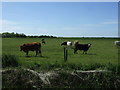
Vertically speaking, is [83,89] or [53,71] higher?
[53,71]

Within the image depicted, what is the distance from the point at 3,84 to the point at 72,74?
2.40 m

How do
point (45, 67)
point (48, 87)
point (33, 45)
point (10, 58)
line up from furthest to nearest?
point (33, 45) → point (10, 58) → point (45, 67) → point (48, 87)

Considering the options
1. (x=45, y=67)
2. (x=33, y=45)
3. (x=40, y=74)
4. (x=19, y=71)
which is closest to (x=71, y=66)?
(x=45, y=67)

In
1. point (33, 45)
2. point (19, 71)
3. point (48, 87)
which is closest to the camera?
point (48, 87)

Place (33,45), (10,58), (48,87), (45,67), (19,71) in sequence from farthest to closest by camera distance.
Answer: (33,45)
(10,58)
(45,67)
(19,71)
(48,87)

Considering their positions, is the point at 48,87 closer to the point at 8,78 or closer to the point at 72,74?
the point at 72,74

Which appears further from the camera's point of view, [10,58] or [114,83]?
[10,58]

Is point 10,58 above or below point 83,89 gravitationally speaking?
above

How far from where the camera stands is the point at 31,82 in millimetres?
7605

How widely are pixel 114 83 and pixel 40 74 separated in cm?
260

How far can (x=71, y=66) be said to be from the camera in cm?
911

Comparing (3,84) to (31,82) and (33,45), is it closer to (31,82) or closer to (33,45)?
(31,82)

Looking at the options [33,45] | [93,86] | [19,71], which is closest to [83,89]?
[93,86]

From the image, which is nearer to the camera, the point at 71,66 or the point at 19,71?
the point at 19,71
